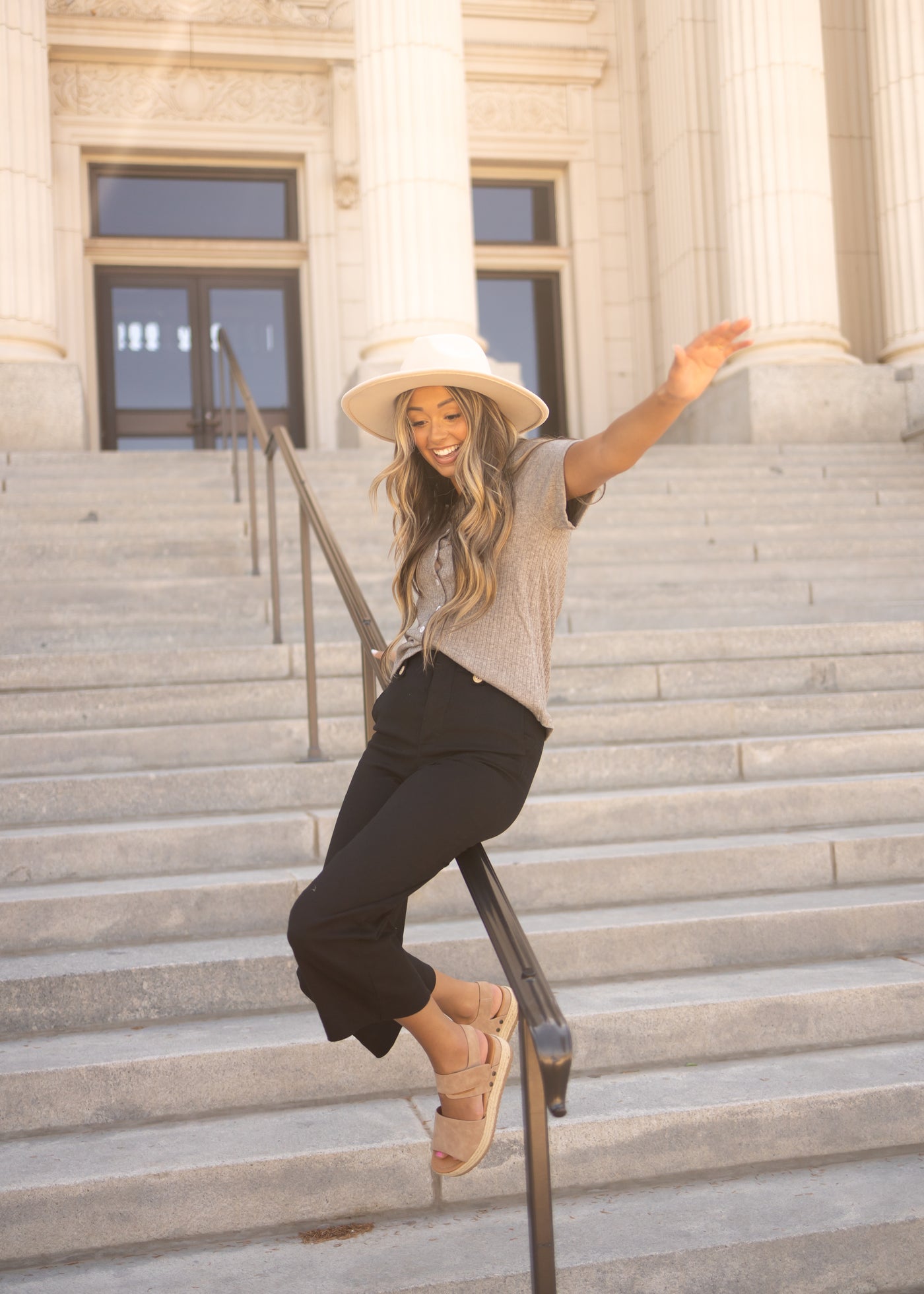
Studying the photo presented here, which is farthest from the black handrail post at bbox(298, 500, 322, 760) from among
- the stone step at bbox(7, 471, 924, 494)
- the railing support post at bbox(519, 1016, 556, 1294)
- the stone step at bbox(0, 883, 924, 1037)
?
the stone step at bbox(7, 471, 924, 494)

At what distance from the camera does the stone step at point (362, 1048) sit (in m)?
3.20

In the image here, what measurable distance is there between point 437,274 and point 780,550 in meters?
4.54

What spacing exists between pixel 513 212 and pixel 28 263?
7158 millimetres

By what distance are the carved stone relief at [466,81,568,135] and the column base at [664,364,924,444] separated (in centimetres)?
553

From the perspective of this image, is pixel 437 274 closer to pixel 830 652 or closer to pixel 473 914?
pixel 830 652

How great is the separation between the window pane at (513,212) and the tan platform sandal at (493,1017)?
14.3m

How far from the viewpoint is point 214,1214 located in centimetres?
289

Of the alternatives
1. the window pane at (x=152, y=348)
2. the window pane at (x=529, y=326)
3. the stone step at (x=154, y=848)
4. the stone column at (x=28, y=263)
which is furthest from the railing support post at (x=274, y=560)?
the window pane at (x=529, y=326)

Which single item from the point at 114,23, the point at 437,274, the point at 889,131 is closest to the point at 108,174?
the point at 114,23

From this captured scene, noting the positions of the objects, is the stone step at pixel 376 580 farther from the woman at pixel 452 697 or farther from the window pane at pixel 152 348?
the window pane at pixel 152 348

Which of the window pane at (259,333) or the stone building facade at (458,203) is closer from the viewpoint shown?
the stone building facade at (458,203)

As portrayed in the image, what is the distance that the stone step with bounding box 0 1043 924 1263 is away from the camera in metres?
2.85

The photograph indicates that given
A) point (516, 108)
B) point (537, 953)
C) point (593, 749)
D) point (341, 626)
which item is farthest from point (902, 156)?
point (537, 953)

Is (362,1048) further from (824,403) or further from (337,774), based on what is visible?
(824,403)
